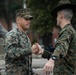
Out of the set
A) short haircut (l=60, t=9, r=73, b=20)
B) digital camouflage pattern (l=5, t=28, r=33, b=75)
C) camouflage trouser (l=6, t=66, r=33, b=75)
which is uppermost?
short haircut (l=60, t=9, r=73, b=20)

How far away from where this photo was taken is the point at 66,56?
4.64 m

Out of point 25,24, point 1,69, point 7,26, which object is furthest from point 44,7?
point 7,26

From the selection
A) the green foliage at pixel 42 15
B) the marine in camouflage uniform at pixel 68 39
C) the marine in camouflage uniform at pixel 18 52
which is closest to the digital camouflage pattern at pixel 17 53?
the marine in camouflage uniform at pixel 18 52

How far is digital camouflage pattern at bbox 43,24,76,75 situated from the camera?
173 inches

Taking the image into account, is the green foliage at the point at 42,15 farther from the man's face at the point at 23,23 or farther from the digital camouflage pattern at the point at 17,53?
the digital camouflage pattern at the point at 17,53

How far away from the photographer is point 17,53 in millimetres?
4859

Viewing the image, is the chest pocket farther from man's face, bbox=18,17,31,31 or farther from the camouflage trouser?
the camouflage trouser

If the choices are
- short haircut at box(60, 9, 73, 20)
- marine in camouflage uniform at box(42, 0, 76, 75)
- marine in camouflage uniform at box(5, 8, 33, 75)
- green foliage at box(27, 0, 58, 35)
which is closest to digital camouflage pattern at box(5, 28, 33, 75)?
marine in camouflage uniform at box(5, 8, 33, 75)

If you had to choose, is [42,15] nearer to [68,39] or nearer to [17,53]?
[17,53]

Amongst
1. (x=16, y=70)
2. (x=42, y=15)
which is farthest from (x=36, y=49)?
(x=42, y=15)

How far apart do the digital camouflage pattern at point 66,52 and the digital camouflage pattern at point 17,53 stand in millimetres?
466

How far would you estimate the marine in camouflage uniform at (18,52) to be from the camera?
4.88m

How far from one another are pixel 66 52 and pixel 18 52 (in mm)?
707

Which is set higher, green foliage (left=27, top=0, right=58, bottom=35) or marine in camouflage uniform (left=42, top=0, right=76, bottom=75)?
green foliage (left=27, top=0, right=58, bottom=35)
